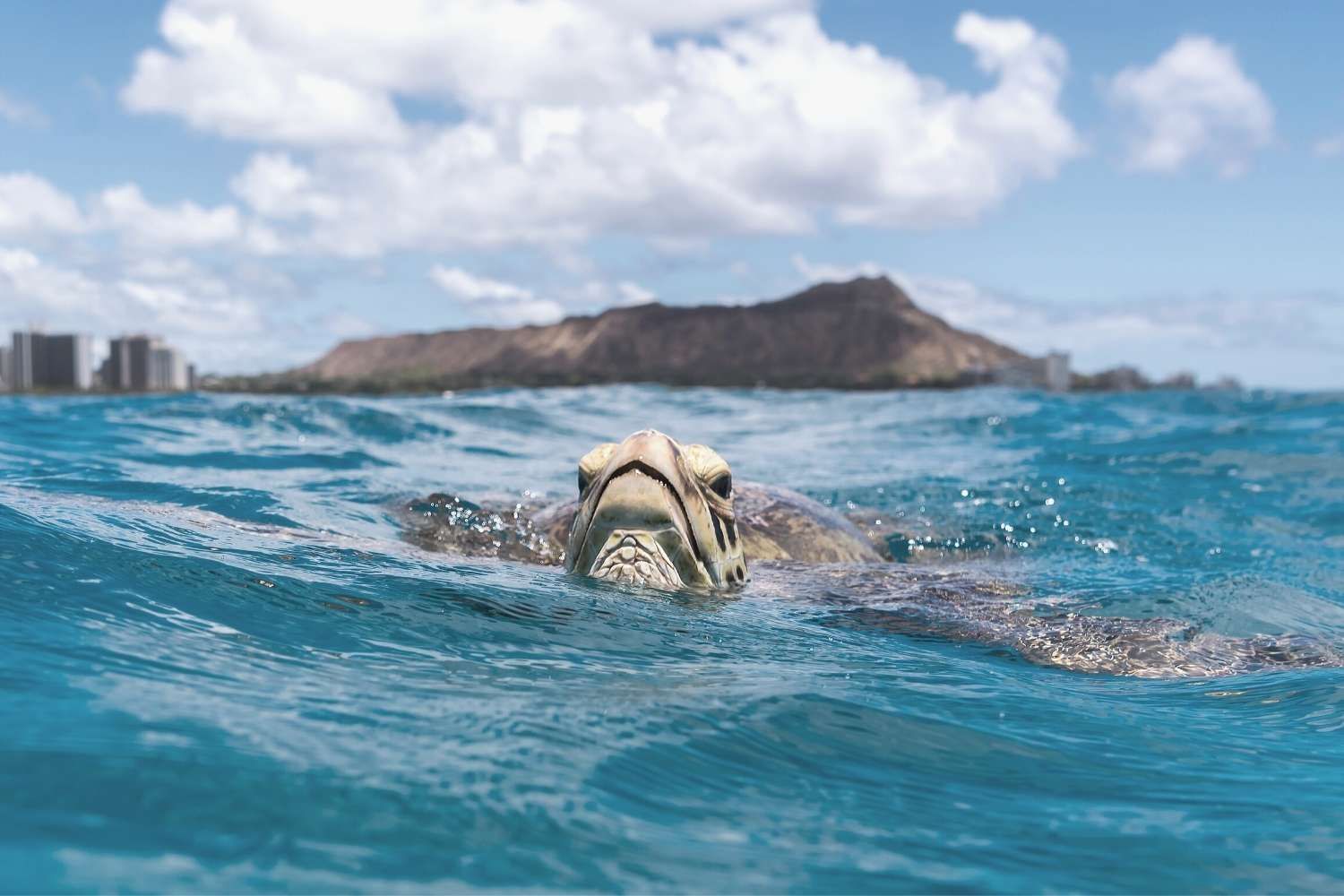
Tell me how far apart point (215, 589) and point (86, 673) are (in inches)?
43.5

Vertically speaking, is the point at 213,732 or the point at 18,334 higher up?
the point at 18,334

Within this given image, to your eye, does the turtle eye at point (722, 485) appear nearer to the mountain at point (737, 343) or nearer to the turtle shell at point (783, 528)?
the turtle shell at point (783, 528)

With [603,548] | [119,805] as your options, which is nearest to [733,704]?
[119,805]

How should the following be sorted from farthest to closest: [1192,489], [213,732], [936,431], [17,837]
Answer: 1. [936,431]
2. [1192,489]
3. [213,732]
4. [17,837]

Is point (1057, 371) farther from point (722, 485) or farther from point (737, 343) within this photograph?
point (722, 485)

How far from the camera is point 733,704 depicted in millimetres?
3129

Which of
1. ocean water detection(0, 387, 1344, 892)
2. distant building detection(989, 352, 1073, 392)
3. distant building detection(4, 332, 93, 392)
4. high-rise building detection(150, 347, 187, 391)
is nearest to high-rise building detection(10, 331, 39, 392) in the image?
distant building detection(4, 332, 93, 392)

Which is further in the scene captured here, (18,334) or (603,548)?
(18,334)

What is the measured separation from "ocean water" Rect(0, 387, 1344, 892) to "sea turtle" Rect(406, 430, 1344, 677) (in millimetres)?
117

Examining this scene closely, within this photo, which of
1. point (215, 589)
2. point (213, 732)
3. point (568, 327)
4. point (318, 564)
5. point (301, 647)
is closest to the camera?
point (213, 732)

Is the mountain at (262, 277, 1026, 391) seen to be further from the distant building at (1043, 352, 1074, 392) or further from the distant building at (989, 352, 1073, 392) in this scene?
the distant building at (1043, 352, 1074, 392)

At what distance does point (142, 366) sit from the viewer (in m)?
53.7

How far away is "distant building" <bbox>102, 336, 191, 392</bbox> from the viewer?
173ft

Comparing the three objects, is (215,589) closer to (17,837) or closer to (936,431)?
(17,837)
